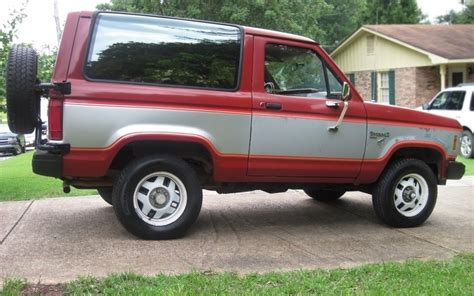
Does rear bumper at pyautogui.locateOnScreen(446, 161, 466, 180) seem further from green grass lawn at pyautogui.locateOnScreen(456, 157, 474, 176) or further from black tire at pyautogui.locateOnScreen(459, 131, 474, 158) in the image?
black tire at pyautogui.locateOnScreen(459, 131, 474, 158)

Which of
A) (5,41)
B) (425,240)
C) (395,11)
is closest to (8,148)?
(5,41)

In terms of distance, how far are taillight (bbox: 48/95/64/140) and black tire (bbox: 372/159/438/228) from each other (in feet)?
11.4

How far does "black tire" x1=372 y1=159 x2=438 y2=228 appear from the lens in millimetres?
6531

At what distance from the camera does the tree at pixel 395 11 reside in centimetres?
4162

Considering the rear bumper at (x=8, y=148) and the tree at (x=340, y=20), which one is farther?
the tree at (x=340, y=20)

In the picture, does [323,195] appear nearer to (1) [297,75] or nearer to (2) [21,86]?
(1) [297,75]

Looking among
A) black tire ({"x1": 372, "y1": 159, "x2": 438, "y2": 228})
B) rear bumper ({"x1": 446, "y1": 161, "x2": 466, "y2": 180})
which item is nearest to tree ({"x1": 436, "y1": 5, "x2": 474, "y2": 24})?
rear bumper ({"x1": 446, "y1": 161, "x2": 466, "y2": 180})

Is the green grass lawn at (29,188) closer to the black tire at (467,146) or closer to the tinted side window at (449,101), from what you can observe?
the black tire at (467,146)

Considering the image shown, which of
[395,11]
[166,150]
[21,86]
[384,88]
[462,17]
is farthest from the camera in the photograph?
[462,17]

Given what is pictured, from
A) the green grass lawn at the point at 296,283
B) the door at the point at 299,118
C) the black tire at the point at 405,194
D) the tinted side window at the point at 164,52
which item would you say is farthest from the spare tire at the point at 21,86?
the black tire at the point at 405,194

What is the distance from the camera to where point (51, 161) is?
5.29m

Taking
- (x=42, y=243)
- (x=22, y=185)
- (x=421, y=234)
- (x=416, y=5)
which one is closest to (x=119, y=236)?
(x=42, y=243)

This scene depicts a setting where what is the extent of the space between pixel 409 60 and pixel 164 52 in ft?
64.4

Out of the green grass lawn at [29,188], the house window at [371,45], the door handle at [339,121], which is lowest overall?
the green grass lawn at [29,188]
